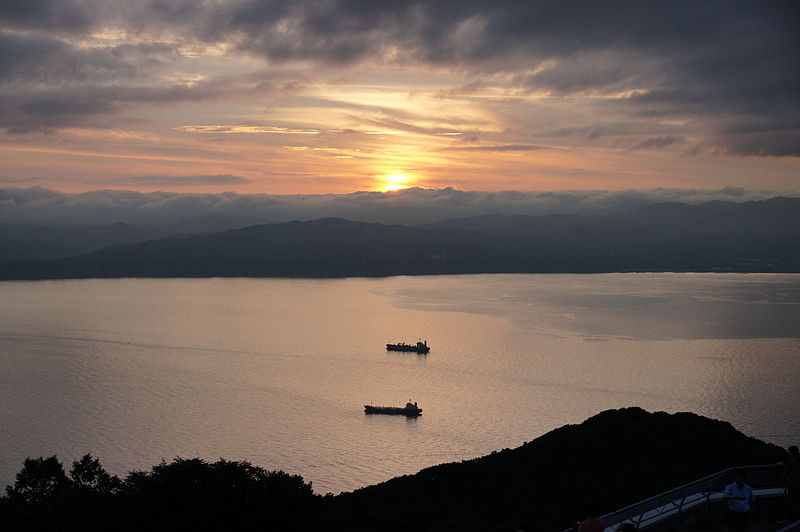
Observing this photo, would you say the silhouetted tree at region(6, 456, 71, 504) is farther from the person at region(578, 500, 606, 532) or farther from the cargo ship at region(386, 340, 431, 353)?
the cargo ship at region(386, 340, 431, 353)

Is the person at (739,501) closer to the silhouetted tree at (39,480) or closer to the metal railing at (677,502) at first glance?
the metal railing at (677,502)

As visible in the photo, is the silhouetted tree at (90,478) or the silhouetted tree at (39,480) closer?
the silhouetted tree at (90,478)

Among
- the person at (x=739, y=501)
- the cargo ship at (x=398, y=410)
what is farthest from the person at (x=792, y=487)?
the cargo ship at (x=398, y=410)

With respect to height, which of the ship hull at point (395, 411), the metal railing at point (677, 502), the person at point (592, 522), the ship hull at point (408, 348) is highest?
the person at point (592, 522)

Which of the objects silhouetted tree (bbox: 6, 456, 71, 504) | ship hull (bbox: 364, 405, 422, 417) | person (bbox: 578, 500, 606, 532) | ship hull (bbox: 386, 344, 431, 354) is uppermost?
person (bbox: 578, 500, 606, 532)

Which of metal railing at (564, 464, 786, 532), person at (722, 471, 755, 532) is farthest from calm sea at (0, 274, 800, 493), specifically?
person at (722, 471, 755, 532)

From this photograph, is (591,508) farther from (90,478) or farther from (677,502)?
(90,478)
